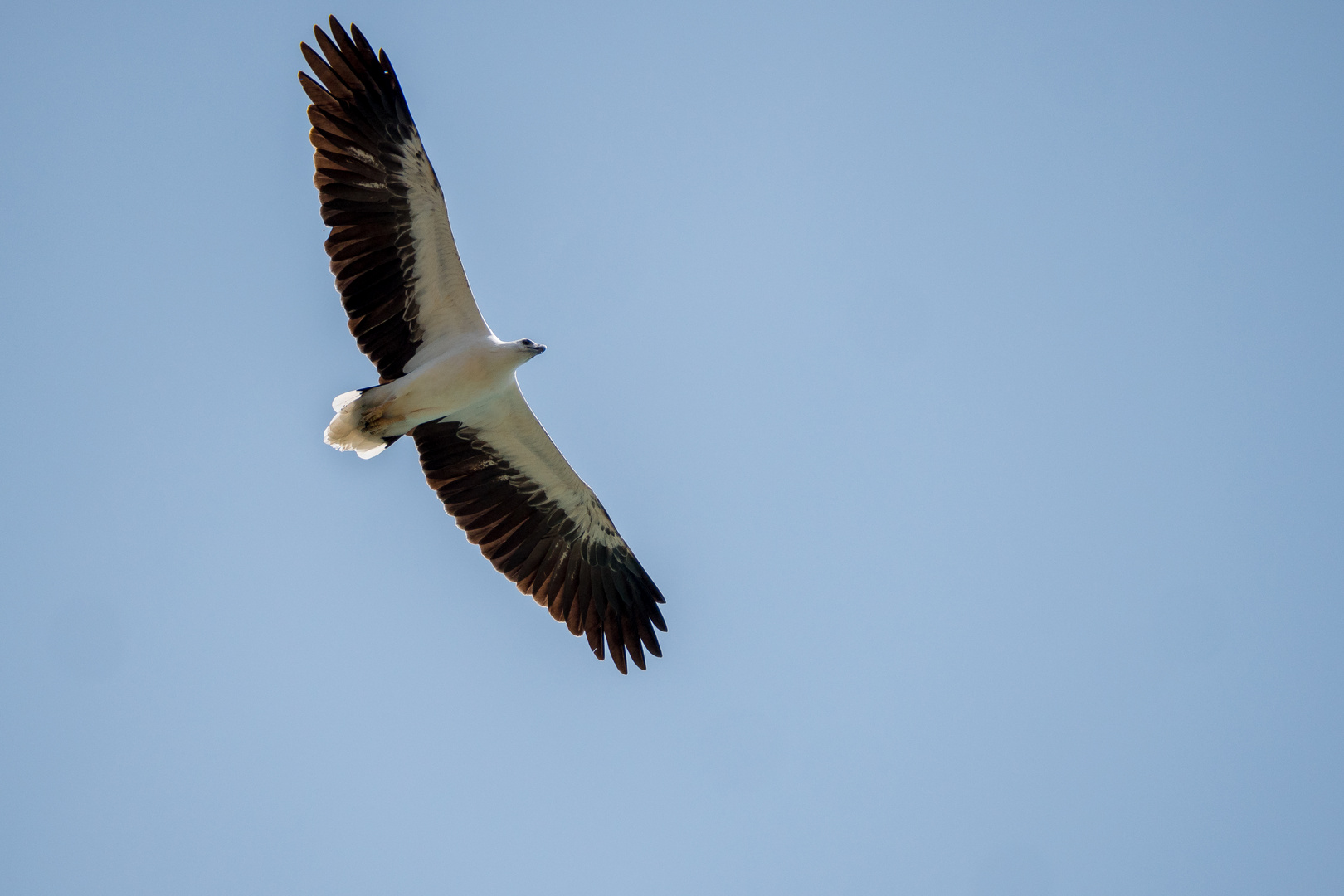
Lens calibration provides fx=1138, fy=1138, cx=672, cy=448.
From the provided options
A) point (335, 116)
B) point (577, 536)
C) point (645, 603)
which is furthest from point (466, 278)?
point (645, 603)

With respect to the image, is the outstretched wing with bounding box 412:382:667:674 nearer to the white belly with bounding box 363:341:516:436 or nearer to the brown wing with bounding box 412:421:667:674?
the brown wing with bounding box 412:421:667:674

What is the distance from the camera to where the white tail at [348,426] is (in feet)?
34.0

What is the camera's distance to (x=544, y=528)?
38.0 feet

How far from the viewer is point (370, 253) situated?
33.5 ft

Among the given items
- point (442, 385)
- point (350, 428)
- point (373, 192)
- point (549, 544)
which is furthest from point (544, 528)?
point (373, 192)

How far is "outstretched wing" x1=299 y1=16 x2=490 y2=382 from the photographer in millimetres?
10000

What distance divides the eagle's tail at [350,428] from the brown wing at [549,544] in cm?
65

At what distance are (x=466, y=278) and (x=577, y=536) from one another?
9.47 ft

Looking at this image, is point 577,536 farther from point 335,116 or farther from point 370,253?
point 335,116

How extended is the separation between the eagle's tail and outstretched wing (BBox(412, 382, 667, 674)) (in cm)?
62

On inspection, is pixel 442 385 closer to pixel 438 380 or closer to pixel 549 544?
pixel 438 380

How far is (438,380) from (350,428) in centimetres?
96

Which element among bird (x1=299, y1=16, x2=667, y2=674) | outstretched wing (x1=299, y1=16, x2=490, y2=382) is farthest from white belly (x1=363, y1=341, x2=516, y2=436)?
outstretched wing (x1=299, y1=16, x2=490, y2=382)

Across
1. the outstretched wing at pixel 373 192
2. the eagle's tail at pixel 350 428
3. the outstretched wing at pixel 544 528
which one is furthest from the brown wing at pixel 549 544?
the outstretched wing at pixel 373 192
